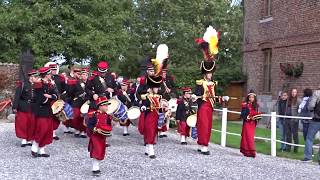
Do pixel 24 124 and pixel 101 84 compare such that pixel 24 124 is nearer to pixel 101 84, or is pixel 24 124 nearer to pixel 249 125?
pixel 101 84

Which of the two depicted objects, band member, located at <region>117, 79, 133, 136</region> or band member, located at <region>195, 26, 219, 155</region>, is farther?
band member, located at <region>117, 79, 133, 136</region>

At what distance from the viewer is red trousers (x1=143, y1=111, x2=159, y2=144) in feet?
36.1

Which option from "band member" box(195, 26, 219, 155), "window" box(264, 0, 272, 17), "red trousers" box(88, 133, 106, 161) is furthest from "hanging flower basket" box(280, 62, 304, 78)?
"red trousers" box(88, 133, 106, 161)

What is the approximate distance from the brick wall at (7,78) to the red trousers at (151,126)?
11556 mm

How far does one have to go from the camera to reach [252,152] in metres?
11.4

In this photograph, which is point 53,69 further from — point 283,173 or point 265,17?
point 265,17

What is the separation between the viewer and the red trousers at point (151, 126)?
433 inches

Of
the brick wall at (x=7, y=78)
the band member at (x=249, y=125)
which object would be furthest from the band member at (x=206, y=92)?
the brick wall at (x=7, y=78)

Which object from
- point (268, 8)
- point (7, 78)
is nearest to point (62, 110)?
point (7, 78)

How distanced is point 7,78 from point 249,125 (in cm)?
1264

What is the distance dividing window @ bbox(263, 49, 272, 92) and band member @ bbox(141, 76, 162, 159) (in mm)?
11594

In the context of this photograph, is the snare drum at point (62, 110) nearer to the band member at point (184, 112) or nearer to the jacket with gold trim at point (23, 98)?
the jacket with gold trim at point (23, 98)

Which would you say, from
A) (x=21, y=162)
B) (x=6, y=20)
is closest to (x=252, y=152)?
(x=21, y=162)

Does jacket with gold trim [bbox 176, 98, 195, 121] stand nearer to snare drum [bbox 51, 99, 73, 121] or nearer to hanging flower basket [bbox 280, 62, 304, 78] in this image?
snare drum [bbox 51, 99, 73, 121]
